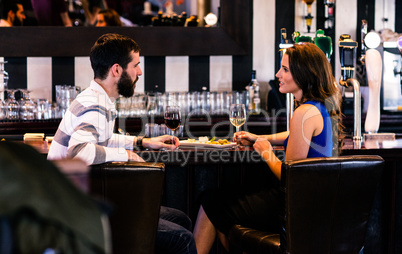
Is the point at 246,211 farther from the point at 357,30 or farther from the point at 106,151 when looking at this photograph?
the point at 357,30

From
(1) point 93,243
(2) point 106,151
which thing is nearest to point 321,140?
(2) point 106,151

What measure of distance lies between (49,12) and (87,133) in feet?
10.5

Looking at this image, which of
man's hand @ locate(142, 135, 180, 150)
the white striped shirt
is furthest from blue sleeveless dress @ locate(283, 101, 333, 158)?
the white striped shirt

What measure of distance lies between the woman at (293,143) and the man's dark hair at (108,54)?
76 centimetres

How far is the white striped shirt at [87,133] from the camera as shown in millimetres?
2105

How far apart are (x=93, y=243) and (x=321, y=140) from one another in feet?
5.94

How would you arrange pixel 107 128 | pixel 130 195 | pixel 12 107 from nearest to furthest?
pixel 130 195 < pixel 107 128 < pixel 12 107

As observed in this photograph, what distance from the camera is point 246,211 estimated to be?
Answer: 2461 millimetres

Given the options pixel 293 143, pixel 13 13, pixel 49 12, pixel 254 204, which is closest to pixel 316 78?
pixel 293 143

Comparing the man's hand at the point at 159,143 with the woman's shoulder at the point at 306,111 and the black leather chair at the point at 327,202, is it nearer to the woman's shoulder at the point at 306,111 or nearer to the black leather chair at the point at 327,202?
the woman's shoulder at the point at 306,111

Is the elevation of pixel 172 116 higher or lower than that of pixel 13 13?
lower

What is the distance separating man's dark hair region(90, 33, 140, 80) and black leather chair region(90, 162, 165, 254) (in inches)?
34.3

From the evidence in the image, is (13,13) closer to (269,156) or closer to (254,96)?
(254,96)

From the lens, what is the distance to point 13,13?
5.18 meters
